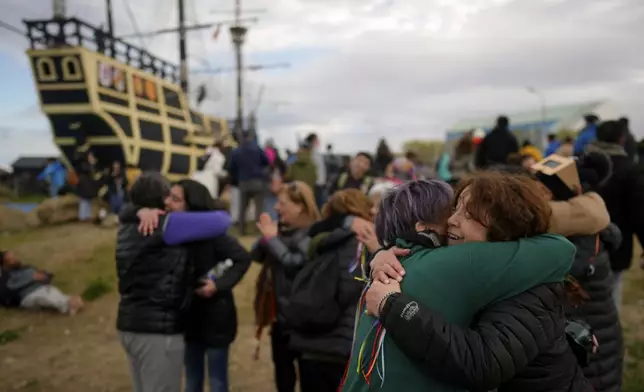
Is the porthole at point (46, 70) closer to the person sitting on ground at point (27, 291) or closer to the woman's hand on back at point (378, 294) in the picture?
the person sitting on ground at point (27, 291)

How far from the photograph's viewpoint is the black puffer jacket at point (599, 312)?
2.65 metres

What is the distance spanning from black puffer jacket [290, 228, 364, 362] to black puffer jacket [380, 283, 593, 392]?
150 centimetres

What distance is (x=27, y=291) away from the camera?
23.8ft

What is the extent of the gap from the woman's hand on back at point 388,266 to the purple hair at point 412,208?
0.13 meters

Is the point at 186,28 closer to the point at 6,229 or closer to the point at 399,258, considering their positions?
the point at 6,229

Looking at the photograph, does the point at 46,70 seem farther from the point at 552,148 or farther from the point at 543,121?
the point at 543,121

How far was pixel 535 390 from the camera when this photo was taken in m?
1.56

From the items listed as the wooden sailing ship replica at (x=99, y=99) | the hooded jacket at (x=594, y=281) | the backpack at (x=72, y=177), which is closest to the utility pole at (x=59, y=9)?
the wooden sailing ship replica at (x=99, y=99)

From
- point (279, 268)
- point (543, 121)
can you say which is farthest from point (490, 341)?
point (543, 121)

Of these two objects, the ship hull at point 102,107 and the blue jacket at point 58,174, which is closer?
the ship hull at point 102,107

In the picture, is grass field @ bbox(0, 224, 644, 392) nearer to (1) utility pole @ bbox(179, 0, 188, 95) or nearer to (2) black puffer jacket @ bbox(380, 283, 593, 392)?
(2) black puffer jacket @ bbox(380, 283, 593, 392)

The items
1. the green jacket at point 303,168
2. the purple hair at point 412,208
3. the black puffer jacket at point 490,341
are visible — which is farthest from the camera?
the green jacket at point 303,168

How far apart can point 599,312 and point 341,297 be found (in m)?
1.33

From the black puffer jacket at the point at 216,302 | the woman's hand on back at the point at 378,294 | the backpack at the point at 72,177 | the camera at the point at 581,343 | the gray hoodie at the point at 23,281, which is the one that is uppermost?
the woman's hand on back at the point at 378,294
